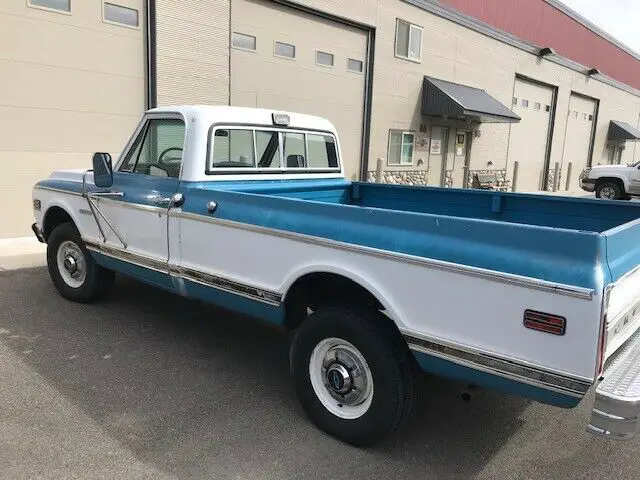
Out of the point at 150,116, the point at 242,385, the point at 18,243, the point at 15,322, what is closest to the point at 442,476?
the point at 242,385

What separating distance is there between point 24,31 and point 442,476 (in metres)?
8.67

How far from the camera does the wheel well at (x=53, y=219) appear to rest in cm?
559

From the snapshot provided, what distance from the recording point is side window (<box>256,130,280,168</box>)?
476 centimetres

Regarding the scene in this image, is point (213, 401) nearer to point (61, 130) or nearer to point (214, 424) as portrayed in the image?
point (214, 424)

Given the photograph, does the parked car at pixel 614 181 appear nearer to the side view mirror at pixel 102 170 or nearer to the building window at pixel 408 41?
the building window at pixel 408 41

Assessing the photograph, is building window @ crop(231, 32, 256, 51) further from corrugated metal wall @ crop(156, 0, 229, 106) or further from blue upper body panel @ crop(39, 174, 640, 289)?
blue upper body panel @ crop(39, 174, 640, 289)

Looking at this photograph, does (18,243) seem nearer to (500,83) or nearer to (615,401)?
(615,401)

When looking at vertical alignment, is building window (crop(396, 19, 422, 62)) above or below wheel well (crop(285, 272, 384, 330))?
above

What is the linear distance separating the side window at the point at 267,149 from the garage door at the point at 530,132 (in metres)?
18.3

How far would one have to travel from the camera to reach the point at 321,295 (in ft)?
11.7

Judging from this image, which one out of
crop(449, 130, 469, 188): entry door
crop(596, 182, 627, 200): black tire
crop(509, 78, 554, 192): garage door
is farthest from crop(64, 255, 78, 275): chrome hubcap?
crop(509, 78, 554, 192): garage door

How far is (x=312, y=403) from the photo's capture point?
336 cm

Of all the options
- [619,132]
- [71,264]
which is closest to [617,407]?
[71,264]

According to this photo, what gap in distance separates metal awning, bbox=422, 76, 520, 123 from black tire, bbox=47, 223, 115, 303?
41.8 feet
